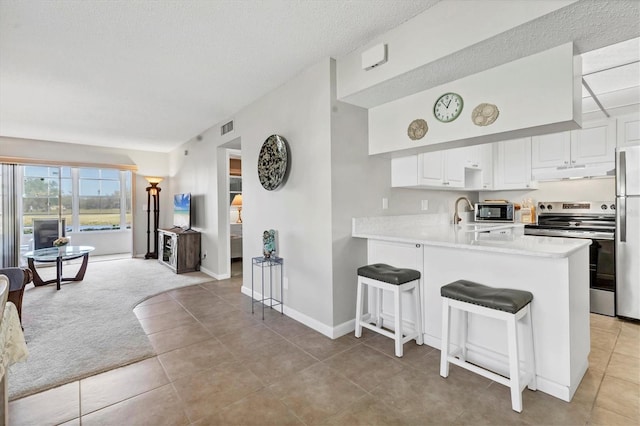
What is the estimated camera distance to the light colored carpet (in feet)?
7.27

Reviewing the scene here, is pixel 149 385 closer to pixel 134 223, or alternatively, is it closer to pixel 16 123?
pixel 16 123

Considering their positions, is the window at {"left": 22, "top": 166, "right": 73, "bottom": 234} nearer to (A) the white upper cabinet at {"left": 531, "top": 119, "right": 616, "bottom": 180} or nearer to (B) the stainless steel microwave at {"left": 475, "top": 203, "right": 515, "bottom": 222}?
(B) the stainless steel microwave at {"left": 475, "top": 203, "right": 515, "bottom": 222}

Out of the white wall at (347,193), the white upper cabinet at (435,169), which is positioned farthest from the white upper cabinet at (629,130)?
the white wall at (347,193)

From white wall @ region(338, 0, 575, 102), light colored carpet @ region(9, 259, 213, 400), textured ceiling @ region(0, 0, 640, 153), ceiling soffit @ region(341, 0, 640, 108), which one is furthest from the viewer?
light colored carpet @ region(9, 259, 213, 400)

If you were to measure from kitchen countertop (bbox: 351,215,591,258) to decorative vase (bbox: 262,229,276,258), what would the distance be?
984 millimetres

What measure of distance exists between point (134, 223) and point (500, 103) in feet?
24.5

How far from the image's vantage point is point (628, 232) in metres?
3.12

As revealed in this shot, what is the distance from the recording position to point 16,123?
188 inches

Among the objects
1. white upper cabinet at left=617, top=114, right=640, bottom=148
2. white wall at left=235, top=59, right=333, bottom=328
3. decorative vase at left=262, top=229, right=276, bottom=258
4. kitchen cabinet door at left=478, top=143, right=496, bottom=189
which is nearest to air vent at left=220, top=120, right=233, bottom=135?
white wall at left=235, top=59, right=333, bottom=328

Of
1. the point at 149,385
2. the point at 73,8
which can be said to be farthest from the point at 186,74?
the point at 149,385

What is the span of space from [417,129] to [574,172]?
2683 millimetres

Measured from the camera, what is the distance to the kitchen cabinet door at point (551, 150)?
3.96 meters

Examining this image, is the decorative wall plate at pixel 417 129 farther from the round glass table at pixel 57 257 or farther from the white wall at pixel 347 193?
the round glass table at pixel 57 257

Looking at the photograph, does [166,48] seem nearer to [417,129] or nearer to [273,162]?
[273,162]
